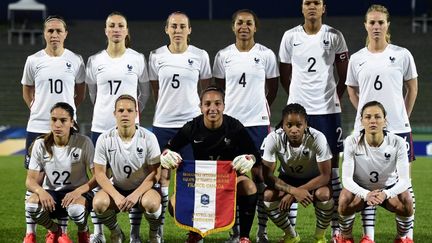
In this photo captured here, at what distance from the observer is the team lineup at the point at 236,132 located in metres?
5.18

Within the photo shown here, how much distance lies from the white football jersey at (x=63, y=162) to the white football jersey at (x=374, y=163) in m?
1.66

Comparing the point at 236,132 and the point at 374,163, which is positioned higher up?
the point at 236,132

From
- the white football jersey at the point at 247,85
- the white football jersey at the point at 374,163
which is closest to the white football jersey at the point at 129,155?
the white football jersey at the point at 247,85

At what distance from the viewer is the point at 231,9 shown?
20.7 m

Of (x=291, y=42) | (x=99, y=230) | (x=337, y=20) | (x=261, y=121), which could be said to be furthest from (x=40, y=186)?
(x=337, y=20)

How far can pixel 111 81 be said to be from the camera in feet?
18.5

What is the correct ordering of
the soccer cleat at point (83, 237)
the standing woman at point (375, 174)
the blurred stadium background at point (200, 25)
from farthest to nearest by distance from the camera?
the blurred stadium background at point (200, 25) → the soccer cleat at point (83, 237) → the standing woman at point (375, 174)

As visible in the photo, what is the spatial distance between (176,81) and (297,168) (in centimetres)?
103

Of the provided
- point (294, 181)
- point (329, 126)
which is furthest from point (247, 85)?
point (294, 181)

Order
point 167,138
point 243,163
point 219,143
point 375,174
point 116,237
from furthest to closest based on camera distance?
point 167,138
point 116,237
point 219,143
point 375,174
point 243,163

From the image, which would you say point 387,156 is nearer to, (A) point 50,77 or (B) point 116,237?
(B) point 116,237

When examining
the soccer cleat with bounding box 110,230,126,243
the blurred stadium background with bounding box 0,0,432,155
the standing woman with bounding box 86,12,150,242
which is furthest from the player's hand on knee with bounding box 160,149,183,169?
the blurred stadium background with bounding box 0,0,432,155

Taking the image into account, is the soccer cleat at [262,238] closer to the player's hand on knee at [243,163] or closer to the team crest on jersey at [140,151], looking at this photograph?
the player's hand on knee at [243,163]

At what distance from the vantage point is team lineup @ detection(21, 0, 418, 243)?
17.0 feet
